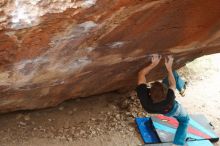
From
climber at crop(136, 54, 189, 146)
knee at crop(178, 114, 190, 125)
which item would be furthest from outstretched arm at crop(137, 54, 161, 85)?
knee at crop(178, 114, 190, 125)

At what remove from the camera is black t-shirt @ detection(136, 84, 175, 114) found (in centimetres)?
352

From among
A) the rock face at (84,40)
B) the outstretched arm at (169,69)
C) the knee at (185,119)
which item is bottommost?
the knee at (185,119)

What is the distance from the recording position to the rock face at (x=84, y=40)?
2170mm

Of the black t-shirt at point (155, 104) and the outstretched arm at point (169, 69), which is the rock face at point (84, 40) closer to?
the outstretched arm at point (169, 69)

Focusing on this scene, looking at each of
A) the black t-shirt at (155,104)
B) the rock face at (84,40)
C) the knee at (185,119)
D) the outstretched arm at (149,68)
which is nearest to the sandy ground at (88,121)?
the rock face at (84,40)

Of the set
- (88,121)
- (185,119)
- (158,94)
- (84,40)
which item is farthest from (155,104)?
(84,40)

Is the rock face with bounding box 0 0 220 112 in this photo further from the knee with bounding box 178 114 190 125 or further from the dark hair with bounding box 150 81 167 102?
the knee with bounding box 178 114 190 125

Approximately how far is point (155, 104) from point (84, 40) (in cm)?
129

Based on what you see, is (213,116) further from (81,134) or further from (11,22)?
(11,22)

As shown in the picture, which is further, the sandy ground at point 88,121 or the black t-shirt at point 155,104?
the sandy ground at point 88,121

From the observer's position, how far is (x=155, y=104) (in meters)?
3.56

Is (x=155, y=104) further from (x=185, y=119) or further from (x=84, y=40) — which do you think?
(x=84, y=40)

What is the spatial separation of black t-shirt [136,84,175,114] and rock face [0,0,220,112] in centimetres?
24

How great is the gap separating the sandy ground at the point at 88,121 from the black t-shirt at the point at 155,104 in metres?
0.62
